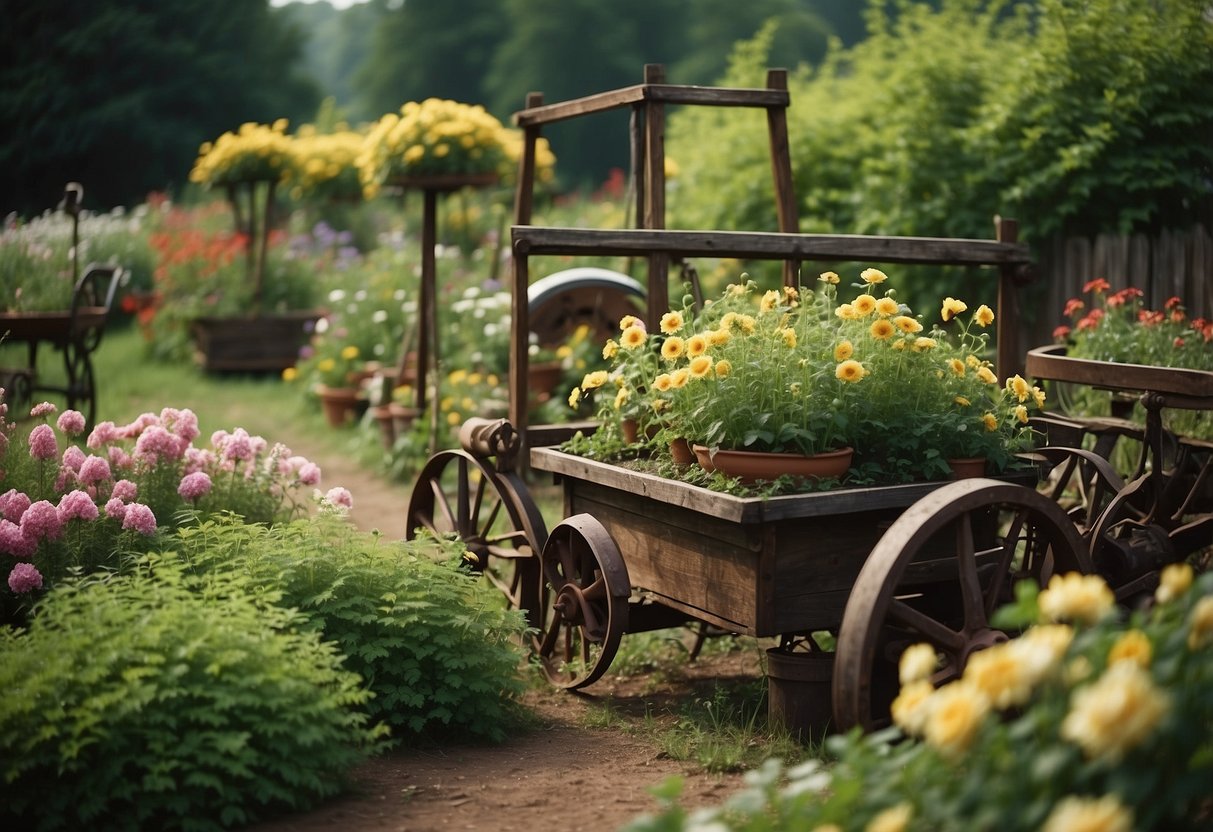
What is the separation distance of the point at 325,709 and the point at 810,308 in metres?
1.83

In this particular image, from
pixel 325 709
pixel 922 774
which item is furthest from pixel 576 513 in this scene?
pixel 922 774

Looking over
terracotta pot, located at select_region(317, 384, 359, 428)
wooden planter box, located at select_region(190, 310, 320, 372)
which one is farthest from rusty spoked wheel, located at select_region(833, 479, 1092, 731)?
wooden planter box, located at select_region(190, 310, 320, 372)

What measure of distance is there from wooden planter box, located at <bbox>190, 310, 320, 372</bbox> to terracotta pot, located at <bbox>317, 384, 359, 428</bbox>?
2474mm

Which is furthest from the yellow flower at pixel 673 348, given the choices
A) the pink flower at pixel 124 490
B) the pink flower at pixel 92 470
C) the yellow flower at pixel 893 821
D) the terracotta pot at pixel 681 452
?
the yellow flower at pixel 893 821

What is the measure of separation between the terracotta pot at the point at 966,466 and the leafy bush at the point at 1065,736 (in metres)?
1.43

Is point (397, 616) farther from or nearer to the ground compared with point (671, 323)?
nearer to the ground

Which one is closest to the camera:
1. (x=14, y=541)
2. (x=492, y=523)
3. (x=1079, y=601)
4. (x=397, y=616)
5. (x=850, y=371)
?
(x=1079, y=601)

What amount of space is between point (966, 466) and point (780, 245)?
3.47 ft

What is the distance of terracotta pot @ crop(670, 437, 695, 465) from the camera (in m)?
3.78

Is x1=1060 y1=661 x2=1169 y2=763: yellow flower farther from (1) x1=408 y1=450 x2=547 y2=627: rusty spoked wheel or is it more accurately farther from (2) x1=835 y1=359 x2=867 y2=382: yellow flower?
(1) x1=408 y1=450 x2=547 y2=627: rusty spoked wheel

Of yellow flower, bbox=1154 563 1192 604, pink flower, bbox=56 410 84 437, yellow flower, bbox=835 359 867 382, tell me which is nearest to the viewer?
yellow flower, bbox=1154 563 1192 604

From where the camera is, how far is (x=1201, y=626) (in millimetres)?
1947

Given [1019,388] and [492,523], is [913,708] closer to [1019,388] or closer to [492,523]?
[1019,388]

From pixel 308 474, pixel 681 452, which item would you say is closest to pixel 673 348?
pixel 681 452
